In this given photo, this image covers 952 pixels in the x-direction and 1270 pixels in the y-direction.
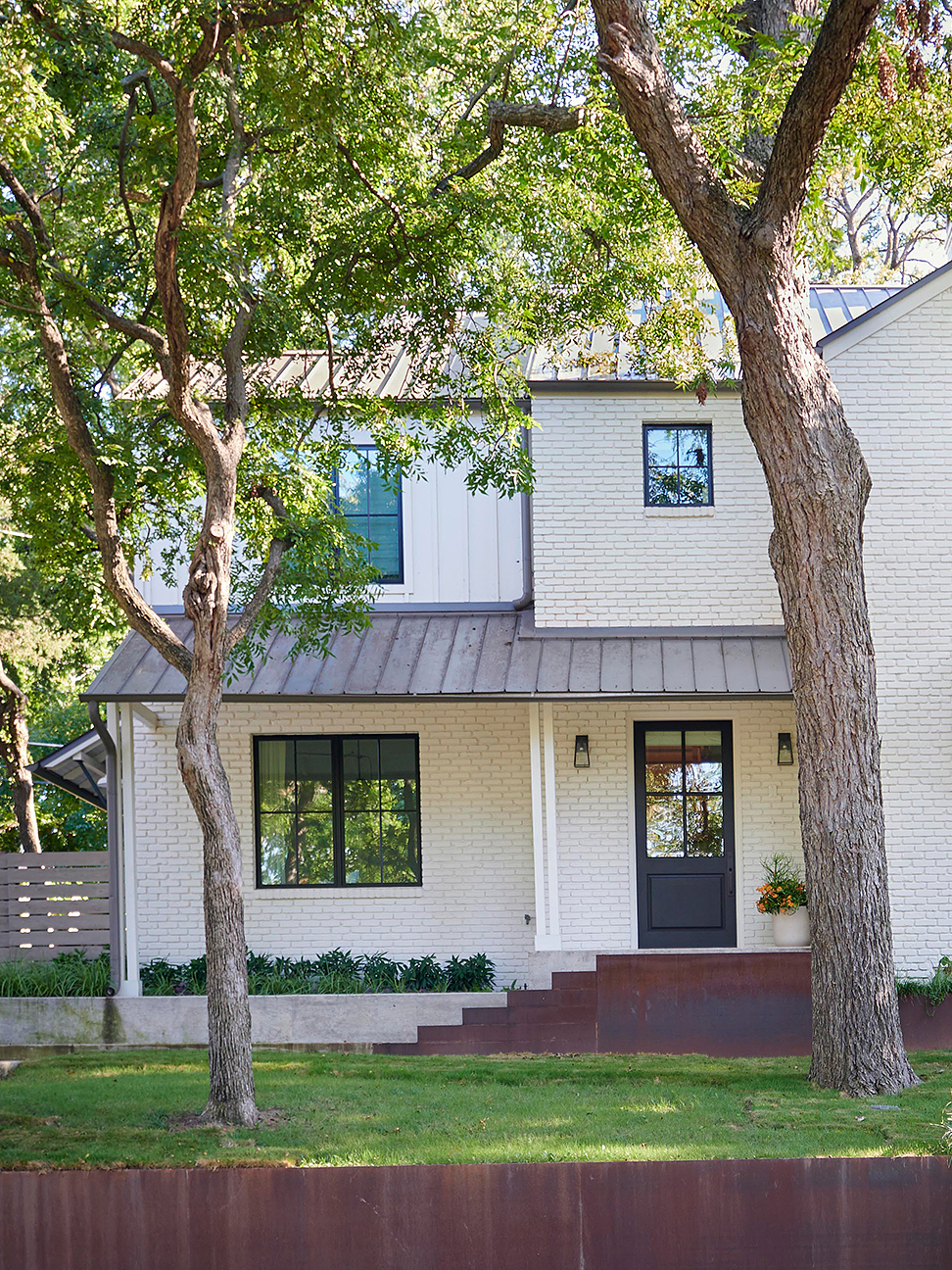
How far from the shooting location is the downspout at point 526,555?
1286 centimetres

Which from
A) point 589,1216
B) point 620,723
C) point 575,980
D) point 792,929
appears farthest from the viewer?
point 620,723

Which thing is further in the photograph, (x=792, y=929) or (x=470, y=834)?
(x=470, y=834)

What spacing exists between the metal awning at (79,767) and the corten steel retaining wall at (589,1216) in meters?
8.42

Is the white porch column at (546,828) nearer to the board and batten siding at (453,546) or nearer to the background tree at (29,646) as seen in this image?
the board and batten siding at (453,546)

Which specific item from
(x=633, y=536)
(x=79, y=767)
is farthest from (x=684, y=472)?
(x=79, y=767)

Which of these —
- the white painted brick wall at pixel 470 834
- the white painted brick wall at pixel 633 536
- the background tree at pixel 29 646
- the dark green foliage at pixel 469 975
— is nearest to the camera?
the dark green foliage at pixel 469 975

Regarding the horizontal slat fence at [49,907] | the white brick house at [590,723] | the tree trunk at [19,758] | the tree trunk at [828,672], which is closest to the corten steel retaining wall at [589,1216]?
the tree trunk at [828,672]

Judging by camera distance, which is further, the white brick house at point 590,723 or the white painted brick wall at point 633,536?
the white painted brick wall at point 633,536

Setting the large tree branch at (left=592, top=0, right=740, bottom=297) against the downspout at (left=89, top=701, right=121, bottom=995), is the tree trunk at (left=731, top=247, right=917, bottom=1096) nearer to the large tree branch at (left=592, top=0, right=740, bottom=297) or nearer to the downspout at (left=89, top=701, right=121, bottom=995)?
the large tree branch at (left=592, top=0, right=740, bottom=297)

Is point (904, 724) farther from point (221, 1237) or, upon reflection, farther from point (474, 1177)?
point (221, 1237)

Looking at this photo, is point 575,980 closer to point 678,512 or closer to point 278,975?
A: point 278,975

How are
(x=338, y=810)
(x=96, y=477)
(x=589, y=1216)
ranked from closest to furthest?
(x=589, y=1216) < (x=96, y=477) < (x=338, y=810)

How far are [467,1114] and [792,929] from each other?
4894mm

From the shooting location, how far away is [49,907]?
1229 cm
